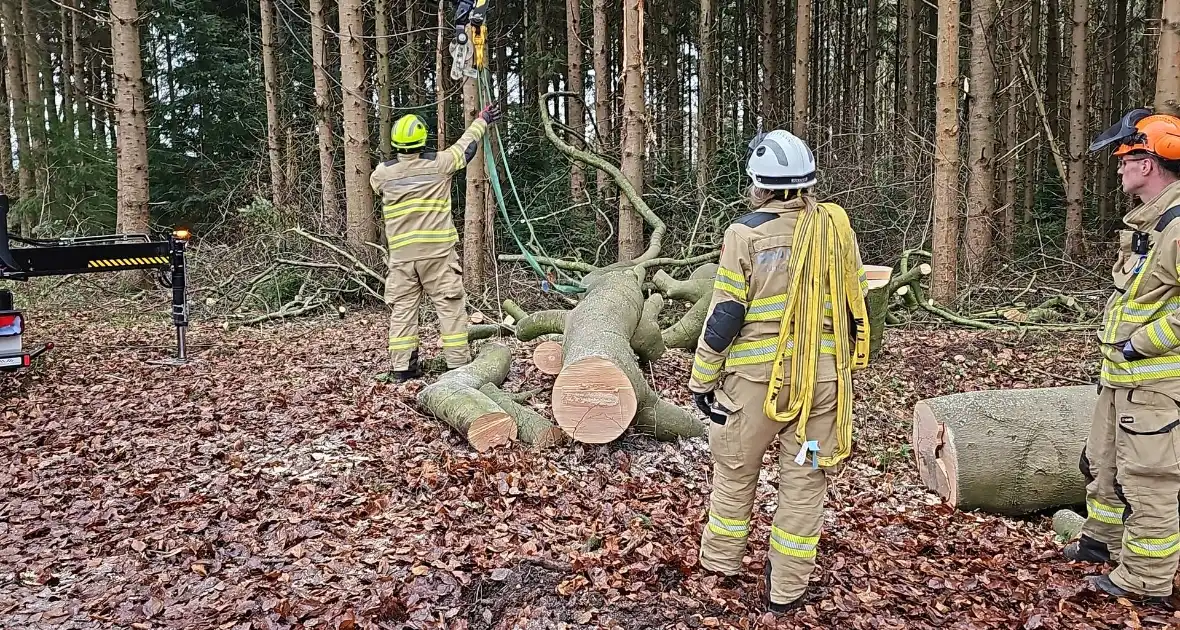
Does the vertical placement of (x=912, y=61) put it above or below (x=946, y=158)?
above

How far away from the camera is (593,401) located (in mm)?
5254

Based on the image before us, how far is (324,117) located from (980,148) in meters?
9.60

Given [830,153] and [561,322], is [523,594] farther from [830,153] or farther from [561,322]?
[830,153]

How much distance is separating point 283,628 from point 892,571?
2.84 meters

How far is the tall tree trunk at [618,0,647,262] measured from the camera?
9406 millimetres

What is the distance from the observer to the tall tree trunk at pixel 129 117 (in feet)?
36.4

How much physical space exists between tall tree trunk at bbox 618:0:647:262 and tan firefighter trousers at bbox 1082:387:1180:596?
22.7 ft

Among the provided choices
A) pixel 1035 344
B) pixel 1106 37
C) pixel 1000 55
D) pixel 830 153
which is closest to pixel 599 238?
pixel 830 153

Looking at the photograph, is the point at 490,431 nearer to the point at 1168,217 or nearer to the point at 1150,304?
the point at 1150,304

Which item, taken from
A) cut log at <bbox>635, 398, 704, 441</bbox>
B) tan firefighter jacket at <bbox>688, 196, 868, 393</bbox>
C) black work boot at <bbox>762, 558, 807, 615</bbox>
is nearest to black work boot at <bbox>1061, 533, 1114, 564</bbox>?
black work boot at <bbox>762, 558, 807, 615</bbox>

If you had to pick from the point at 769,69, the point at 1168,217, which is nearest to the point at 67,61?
the point at 769,69

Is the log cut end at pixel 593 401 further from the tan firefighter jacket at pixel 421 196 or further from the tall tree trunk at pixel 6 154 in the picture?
the tall tree trunk at pixel 6 154

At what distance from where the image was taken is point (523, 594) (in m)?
3.65

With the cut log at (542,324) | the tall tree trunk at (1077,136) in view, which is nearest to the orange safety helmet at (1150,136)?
the cut log at (542,324)
